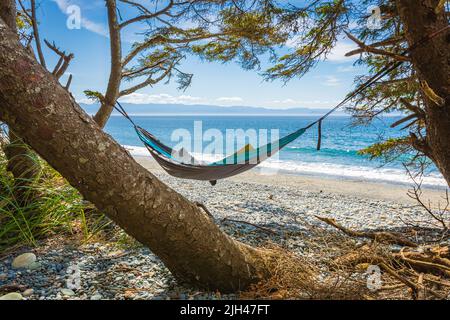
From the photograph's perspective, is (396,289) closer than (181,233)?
No

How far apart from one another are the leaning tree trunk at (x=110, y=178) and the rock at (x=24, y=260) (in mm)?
762

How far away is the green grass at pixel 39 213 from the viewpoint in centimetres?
163

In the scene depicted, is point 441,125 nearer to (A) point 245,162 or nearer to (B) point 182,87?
(A) point 245,162

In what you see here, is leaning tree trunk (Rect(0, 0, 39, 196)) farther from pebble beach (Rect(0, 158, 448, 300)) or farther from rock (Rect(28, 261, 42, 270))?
rock (Rect(28, 261, 42, 270))

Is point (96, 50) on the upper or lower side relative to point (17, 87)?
upper

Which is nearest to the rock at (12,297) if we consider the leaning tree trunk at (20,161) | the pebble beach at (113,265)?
the pebble beach at (113,265)

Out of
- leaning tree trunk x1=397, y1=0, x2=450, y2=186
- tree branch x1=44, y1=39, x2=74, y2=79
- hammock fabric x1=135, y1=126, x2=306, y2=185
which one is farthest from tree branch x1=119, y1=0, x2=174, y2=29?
leaning tree trunk x1=397, y1=0, x2=450, y2=186

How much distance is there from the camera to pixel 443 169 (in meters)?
1.40

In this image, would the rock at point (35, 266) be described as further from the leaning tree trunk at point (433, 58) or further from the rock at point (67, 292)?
the leaning tree trunk at point (433, 58)

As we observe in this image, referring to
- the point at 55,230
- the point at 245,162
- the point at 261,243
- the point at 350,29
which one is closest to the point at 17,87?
the point at 55,230

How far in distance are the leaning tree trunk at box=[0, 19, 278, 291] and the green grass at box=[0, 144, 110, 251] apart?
0.91 metres

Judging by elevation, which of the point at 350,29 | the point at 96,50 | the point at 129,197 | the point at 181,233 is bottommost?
the point at 181,233

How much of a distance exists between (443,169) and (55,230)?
2.11 m

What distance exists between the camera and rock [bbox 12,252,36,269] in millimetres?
1374
